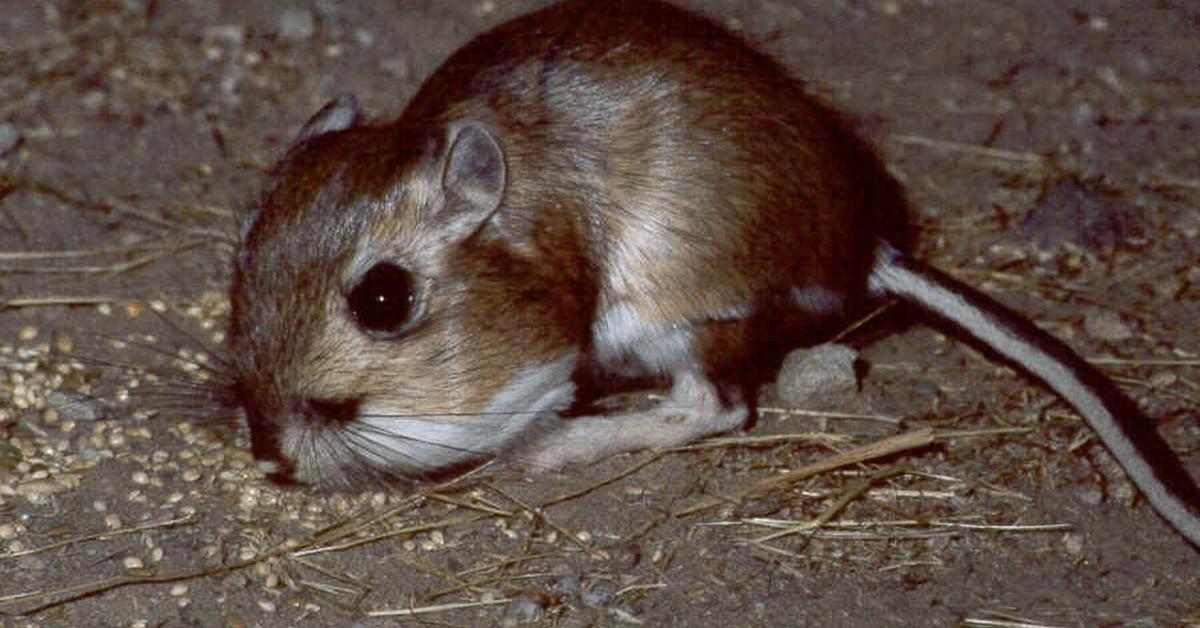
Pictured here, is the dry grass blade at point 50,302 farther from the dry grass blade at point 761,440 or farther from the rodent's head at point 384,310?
the dry grass blade at point 761,440

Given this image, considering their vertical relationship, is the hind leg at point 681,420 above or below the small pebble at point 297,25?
below

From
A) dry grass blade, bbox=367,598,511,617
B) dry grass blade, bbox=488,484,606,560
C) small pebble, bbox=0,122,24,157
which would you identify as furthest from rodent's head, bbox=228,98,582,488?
small pebble, bbox=0,122,24,157

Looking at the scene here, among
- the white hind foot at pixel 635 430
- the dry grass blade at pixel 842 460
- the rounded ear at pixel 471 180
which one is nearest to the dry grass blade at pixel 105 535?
the white hind foot at pixel 635 430

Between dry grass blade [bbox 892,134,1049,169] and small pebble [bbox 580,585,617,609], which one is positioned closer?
small pebble [bbox 580,585,617,609]

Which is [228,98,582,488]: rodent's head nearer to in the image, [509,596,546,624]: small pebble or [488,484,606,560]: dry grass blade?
[488,484,606,560]: dry grass blade

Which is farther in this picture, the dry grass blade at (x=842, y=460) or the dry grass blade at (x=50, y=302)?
the dry grass blade at (x=50, y=302)

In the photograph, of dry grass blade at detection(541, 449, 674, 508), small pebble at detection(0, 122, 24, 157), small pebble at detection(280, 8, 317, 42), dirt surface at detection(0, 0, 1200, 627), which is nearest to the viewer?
dirt surface at detection(0, 0, 1200, 627)
